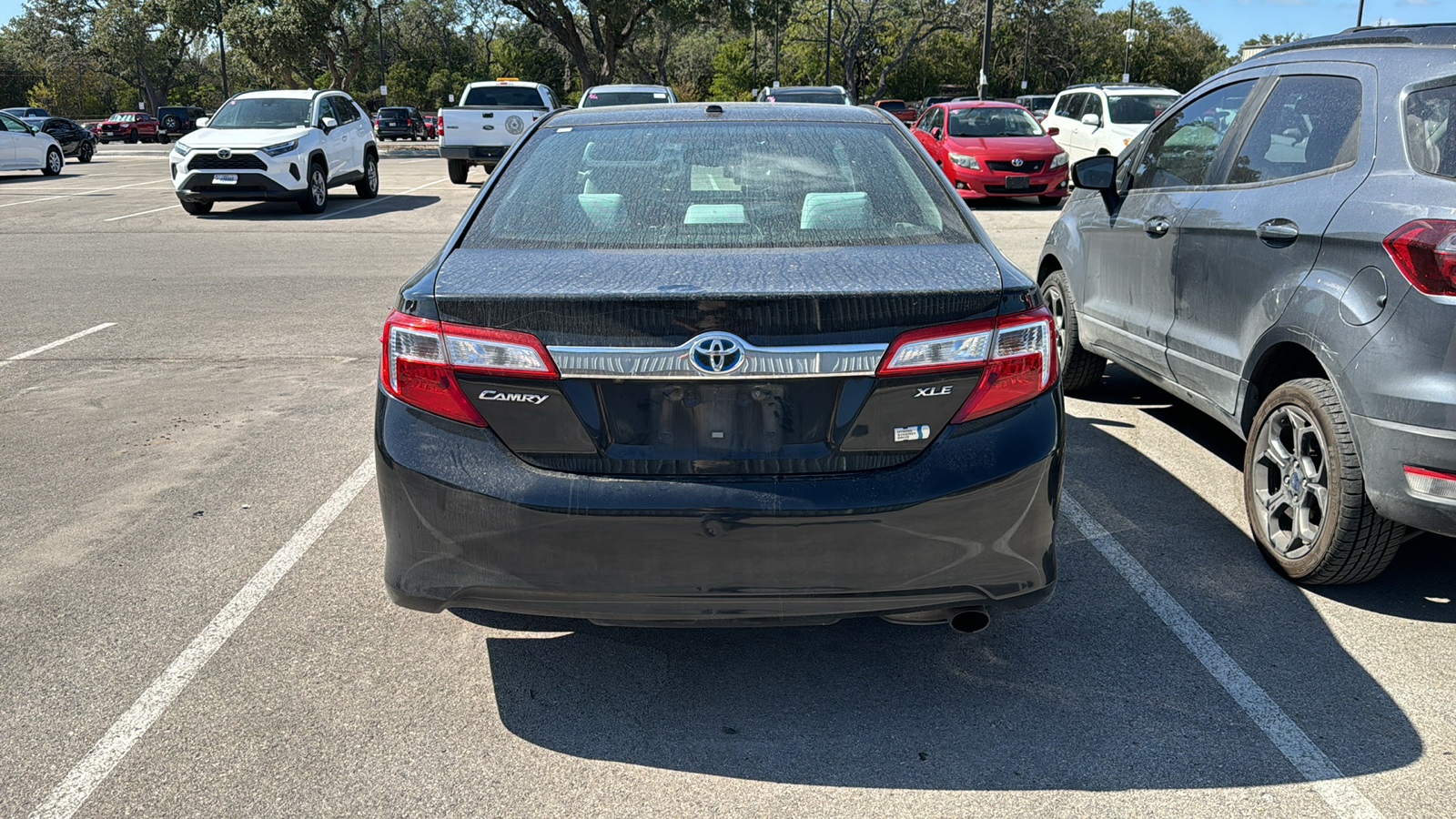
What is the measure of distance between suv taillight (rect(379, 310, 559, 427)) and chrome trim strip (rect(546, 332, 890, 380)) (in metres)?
0.09

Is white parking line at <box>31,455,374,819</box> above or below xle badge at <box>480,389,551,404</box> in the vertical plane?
below

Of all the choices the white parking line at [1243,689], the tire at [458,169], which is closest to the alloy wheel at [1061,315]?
the white parking line at [1243,689]

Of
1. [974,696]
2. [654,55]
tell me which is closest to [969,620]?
[974,696]

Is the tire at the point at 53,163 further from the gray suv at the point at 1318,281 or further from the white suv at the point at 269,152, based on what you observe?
the gray suv at the point at 1318,281

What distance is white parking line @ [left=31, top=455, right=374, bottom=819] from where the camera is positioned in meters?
2.91

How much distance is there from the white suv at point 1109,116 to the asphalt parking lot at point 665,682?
15730 mm

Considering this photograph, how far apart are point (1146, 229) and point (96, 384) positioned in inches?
238

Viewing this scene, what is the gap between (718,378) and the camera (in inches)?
109

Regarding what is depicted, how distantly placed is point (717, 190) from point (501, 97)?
20.9 m

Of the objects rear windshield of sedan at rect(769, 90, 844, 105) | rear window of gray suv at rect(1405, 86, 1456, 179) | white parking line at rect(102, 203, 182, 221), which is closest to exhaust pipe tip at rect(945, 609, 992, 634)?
rear window of gray suv at rect(1405, 86, 1456, 179)

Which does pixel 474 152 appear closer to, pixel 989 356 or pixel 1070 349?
pixel 1070 349

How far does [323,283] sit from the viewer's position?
37.1ft

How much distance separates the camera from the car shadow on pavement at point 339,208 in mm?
17734

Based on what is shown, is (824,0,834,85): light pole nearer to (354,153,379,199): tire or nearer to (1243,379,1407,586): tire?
(354,153,379,199): tire
